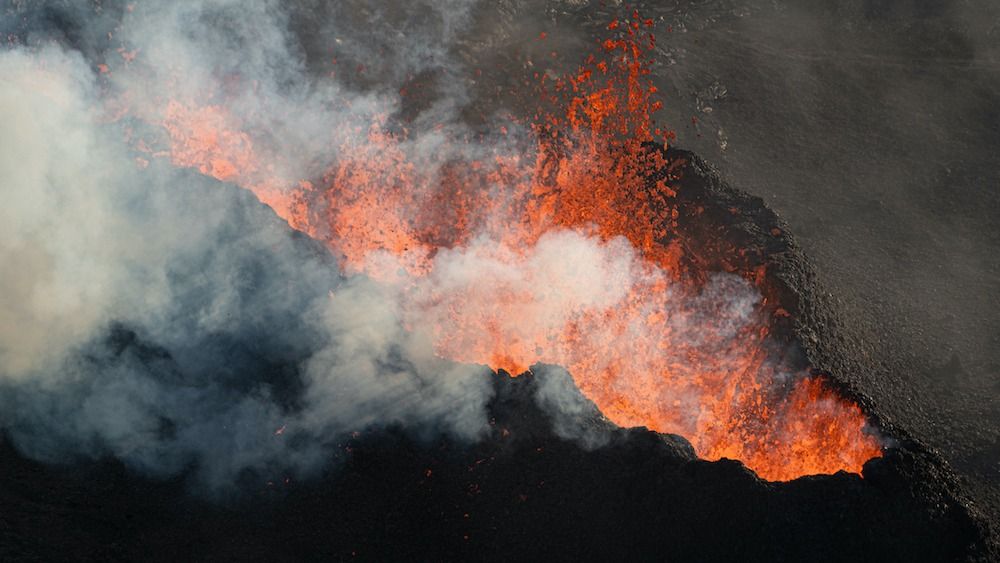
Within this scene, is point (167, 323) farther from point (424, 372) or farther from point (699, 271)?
point (699, 271)

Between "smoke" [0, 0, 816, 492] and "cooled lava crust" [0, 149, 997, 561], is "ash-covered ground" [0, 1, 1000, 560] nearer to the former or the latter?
"cooled lava crust" [0, 149, 997, 561]

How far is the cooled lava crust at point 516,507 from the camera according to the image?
5656 millimetres

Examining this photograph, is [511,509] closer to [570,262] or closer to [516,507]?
[516,507]

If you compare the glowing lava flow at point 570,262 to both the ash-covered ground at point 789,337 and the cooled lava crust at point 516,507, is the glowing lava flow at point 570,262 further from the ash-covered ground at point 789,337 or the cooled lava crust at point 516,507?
the cooled lava crust at point 516,507

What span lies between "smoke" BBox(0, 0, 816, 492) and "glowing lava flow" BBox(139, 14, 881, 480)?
4 centimetres

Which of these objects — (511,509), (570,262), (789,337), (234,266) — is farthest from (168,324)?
(789,337)

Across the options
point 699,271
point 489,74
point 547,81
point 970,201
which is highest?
point 489,74

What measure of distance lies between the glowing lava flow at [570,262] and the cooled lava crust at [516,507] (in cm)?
70

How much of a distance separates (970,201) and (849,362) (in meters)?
2.47

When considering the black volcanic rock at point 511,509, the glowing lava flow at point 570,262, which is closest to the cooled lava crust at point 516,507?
the black volcanic rock at point 511,509

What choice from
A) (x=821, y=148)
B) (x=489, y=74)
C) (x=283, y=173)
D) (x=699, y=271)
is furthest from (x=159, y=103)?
(x=821, y=148)

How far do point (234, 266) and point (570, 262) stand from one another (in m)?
3.03

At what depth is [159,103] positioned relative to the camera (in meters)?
7.09

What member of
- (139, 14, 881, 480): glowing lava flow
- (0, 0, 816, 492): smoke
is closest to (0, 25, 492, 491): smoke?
(0, 0, 816, 492): smoke
